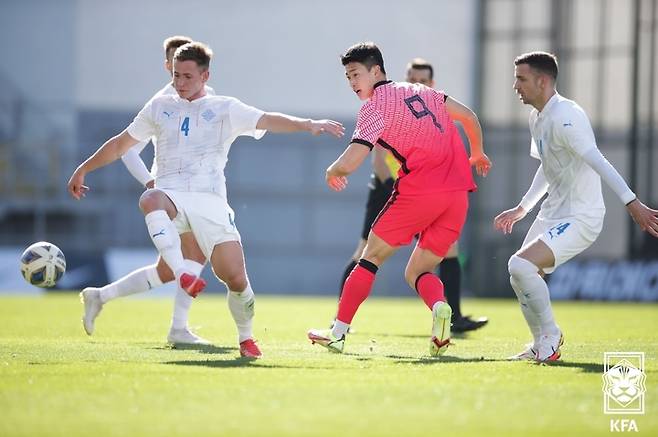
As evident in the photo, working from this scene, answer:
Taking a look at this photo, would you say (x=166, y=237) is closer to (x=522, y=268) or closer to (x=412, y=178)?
(x=412, y=178)

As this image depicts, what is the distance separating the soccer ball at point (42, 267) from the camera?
9227mm

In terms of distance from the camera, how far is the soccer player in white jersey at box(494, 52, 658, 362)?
7.57 metres

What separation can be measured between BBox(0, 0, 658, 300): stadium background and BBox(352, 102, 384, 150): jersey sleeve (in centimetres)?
1596

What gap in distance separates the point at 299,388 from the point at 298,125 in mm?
2120

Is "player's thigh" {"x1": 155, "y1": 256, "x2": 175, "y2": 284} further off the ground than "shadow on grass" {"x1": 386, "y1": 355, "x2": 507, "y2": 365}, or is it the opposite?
"player's thigh" {"x1": 155, "y1": 256, "x2": 175, "y2": 284}

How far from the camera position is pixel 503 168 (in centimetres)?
2777

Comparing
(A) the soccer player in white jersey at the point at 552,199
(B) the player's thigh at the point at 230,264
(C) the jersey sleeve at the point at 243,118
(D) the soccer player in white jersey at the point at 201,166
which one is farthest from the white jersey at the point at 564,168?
(B) the player's thigh at the point at 230,264

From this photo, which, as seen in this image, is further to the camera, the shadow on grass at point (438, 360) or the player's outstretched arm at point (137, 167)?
the player's outstretched arm at point (137, 167)

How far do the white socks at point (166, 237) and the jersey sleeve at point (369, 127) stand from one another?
128cm

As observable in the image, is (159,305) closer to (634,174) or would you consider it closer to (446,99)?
(446,99)

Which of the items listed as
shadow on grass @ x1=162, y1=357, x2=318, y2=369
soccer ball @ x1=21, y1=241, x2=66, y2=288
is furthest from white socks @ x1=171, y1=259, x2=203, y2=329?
shadow on grass @ x1=162, y1=357, x2=318, y2=369

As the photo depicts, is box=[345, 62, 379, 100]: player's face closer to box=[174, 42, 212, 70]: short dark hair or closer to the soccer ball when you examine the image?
box=[174, 42, 212, 70]: short dark hair

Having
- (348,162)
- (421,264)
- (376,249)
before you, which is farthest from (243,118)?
(421,264)

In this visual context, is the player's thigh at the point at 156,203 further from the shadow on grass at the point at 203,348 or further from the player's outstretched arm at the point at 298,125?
the shadow on grass at the point at 203,348
